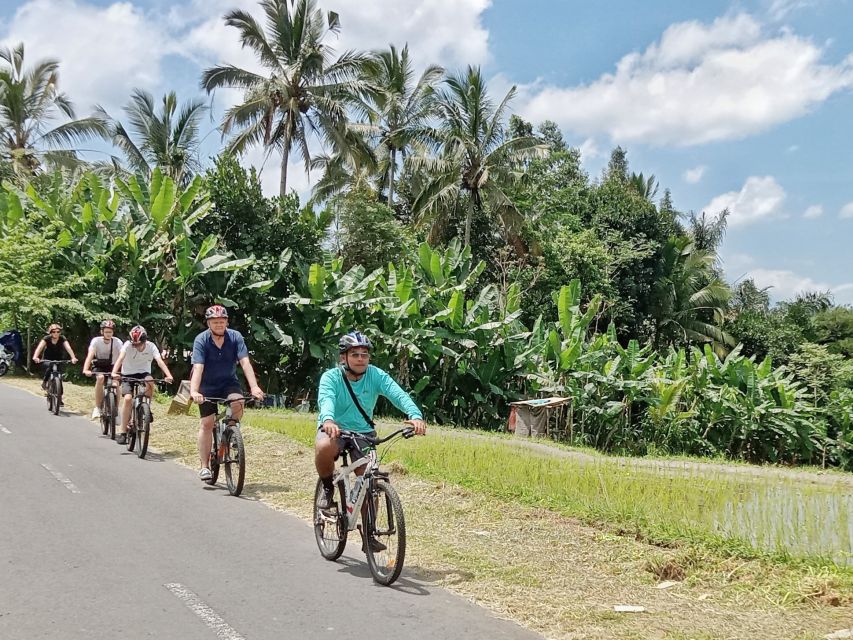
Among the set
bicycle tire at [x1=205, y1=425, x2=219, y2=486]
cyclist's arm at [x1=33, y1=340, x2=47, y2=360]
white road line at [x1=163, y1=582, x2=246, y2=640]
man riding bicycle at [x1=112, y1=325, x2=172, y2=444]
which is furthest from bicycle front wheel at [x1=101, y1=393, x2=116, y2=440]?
white road line at [x1=163, y1=582, x2=246, y2=640]

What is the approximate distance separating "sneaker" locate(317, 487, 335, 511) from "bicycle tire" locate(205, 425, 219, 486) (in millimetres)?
2940

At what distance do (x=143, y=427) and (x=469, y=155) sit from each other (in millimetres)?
24751

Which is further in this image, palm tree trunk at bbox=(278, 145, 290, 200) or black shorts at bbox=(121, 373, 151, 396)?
palm tree trunk at bbox=(278, 145, 290, 200)

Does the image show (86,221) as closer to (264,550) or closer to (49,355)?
(49,355)

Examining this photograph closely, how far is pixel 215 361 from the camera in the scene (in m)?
9.10

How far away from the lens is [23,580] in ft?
18.8

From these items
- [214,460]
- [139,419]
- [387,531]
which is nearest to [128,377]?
[139,419]

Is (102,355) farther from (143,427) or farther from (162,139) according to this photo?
(162,139)

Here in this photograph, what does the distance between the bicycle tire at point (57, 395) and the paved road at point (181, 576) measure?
6395 millimetres

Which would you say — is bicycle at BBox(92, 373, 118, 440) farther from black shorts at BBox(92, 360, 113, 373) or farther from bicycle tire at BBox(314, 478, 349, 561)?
bicycle tire at BBox(314, 478, 349, 561)

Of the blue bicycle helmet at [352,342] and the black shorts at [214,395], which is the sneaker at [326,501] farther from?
the black shorts at [214,395]

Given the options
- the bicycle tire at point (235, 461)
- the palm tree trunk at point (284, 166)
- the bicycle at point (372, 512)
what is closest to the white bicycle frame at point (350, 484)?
the bicycle at point (372, 512)

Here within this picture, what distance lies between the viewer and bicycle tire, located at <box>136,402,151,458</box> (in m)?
11.5

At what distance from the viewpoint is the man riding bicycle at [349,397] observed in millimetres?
6445
